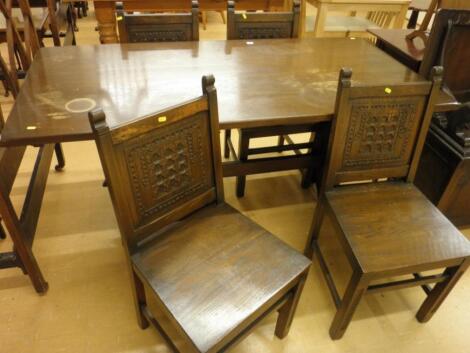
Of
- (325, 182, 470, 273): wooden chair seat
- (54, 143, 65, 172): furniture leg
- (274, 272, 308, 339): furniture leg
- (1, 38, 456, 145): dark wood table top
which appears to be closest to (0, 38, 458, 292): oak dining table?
(1, 38, 456, 145): dark wood table top

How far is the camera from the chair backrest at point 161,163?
106 centimetres

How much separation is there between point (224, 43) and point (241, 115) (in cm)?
84

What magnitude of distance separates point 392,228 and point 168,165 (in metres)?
0.90

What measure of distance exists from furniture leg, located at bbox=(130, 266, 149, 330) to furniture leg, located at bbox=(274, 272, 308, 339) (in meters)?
0.55

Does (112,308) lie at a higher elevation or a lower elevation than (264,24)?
lower

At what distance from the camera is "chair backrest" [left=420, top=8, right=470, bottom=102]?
5.27 feet

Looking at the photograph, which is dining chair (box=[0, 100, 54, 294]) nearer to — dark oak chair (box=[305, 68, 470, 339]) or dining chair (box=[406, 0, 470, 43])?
dark oak chair (box=[305, 68, 470, 339])

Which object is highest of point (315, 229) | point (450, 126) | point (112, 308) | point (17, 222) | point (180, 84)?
point (180, 84)

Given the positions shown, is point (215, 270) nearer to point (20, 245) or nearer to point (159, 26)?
point (20, 245)

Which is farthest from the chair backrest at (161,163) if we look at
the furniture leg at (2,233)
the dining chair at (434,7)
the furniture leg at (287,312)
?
the dining chair at (434,7)

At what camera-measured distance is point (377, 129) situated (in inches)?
57.2

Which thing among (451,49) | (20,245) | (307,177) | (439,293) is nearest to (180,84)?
(20,245)

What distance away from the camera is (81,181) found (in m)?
2.27

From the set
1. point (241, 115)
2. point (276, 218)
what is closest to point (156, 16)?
point (241, 115)
